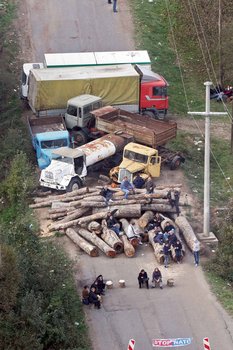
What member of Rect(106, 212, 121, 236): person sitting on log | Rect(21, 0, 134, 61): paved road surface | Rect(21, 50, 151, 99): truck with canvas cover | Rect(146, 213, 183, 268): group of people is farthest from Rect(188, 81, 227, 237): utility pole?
Rect(21, 0, 134, 61): paved road surface

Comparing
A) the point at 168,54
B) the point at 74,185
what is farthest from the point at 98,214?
the point at 168,54

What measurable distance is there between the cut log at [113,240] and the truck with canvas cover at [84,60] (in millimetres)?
14289

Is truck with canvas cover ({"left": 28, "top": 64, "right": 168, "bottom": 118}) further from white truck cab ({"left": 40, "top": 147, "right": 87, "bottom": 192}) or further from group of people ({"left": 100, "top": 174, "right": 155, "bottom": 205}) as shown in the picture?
group of people ({"left": 100, "top": 174, "right": 155, "bottom": 205})

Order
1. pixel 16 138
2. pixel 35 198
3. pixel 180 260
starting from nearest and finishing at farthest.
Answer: pixel 180 260
pixel 35 198
pixel 16 138

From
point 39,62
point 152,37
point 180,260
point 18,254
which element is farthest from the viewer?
point 152,37

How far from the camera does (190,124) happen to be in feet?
138

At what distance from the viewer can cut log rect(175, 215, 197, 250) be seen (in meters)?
29.6

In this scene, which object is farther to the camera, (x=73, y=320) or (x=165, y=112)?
(x=165, y=112)

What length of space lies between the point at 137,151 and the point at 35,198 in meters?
4.97

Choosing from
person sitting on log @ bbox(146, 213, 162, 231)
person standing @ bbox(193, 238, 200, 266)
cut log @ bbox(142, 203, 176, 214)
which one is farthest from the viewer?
cut log @ bbox(142, 203, 176, 214)

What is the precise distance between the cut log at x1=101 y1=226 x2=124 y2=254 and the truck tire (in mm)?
4358

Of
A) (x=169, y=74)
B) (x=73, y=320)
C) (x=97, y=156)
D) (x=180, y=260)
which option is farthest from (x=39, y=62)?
(x=73, y=320)

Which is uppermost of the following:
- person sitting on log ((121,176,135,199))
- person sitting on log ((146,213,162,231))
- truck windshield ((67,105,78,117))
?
truck windshield ((67,105,78,117))

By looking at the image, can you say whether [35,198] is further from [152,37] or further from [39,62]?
[152,37]
